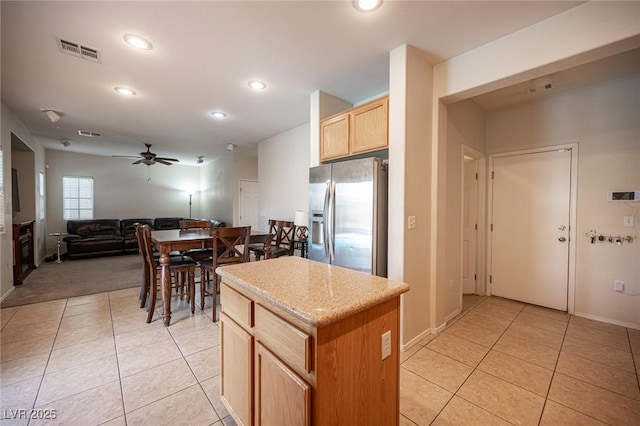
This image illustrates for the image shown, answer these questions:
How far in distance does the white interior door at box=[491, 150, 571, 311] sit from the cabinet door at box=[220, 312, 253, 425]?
12.5 ft

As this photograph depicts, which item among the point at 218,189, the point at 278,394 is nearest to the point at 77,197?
the point at 218,189

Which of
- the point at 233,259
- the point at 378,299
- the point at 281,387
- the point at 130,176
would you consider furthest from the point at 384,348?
the point at 130,176

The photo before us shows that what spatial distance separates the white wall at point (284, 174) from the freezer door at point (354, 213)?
1.88 metres

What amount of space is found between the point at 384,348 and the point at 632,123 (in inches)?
148

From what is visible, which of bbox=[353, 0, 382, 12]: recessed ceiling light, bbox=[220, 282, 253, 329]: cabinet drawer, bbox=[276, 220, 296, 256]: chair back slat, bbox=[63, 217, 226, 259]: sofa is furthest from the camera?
bbox=[63, 217, 226, 259]: sofa

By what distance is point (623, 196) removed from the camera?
280cm

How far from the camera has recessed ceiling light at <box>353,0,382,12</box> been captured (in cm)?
184

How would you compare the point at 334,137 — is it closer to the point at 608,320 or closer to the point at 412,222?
the point at 412,222

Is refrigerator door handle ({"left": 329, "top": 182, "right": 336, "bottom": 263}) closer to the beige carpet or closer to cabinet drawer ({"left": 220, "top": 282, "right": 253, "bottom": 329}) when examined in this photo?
cabinet drawer ({"left": 220, "top": 282, "right": 253, "bottom": 329})

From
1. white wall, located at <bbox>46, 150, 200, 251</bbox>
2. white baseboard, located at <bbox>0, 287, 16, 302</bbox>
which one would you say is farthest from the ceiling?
white wall, located at <bbox>46, 150, 200, 251</bbox>

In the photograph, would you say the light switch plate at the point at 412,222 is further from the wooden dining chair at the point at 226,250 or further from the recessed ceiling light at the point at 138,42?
the recessed ceiling light at the point at 138,42

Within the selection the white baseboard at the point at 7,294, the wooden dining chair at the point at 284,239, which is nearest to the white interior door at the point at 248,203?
the wooden dining chair at the point at 284,239

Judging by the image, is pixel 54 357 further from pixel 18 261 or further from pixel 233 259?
pixel 18 261

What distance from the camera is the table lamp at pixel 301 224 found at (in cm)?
412
